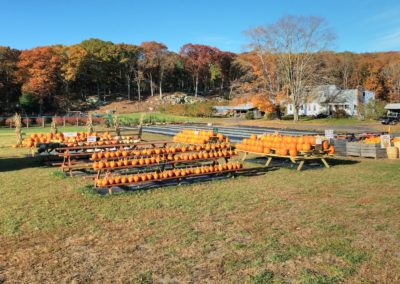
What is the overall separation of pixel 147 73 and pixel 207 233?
8668cm

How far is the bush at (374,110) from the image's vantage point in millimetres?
45156

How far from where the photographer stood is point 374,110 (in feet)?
149

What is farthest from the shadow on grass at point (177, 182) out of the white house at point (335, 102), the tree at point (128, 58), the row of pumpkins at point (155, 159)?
the tree at point (128, 58)

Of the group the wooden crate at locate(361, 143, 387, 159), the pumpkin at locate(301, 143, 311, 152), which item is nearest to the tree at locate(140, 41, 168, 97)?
the wooden crate at locate(361, 143, 387, 159)

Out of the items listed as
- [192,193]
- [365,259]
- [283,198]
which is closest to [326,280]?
[365,259]

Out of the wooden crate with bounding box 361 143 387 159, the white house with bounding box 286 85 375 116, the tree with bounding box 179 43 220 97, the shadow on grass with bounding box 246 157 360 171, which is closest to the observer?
the shadow on grass with bounding box 246 157 360 171

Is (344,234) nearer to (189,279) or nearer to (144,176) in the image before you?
(189,279)

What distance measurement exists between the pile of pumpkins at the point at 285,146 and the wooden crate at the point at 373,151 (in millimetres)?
2412

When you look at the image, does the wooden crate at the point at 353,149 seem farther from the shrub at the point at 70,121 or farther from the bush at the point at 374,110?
the shrub at the point at 70,121

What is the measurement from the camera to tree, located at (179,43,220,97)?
96438mm

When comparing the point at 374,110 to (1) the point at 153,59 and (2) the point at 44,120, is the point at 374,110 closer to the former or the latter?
(2) the point at 44,120

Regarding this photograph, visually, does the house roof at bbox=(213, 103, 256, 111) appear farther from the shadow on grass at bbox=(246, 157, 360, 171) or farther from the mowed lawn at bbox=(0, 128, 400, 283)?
the mowed lawn at bbox=(0, 128, 400, 283)

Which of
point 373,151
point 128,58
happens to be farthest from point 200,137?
point 128,58

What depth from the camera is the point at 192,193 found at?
917cm
